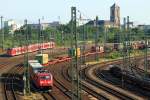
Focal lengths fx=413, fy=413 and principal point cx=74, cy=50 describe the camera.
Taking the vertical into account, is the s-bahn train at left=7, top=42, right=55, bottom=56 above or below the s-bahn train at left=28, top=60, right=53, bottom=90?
above

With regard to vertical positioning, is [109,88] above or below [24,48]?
below

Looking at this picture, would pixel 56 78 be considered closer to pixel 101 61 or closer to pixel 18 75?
pixel 18 75

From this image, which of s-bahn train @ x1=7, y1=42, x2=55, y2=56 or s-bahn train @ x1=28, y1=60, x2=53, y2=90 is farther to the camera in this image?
s-bahn train @ x1=7, y1=42, x2=55, y2=56

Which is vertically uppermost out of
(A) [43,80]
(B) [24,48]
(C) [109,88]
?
(B) [24,48]

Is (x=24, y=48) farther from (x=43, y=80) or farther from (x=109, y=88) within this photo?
(x=43, y=80)

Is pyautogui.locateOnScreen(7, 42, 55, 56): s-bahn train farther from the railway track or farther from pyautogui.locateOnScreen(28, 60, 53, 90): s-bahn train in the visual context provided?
pyautogui.locateOnScreen(28, 60, 53, 90): s-bahn train

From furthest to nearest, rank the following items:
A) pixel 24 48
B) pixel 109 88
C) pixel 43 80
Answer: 1. pixel 24 48
2. pixel 109 88
3. pixel 43 80

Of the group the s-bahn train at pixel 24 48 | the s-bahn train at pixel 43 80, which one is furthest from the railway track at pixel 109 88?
the s-bahn train at pixel 24 48

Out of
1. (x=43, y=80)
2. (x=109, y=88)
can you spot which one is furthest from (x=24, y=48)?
(x=43, y=80)

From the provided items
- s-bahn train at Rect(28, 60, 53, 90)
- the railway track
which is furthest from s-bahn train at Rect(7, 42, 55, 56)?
s-bahn train at Rect(28, 60, 53, 90)

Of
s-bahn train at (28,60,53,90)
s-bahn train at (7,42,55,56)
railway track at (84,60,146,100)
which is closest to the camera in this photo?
railway track at (84,60,146,100)

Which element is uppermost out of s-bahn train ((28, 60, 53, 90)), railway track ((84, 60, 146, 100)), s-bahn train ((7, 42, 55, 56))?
s-bahn train ((7, 42, 55, 56))

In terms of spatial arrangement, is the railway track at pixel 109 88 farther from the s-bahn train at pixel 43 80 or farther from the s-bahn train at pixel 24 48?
the s-bahn train at pixel 24 48

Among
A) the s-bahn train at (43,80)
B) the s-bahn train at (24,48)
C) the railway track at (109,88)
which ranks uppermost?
the s-bahn train at (24,48)
